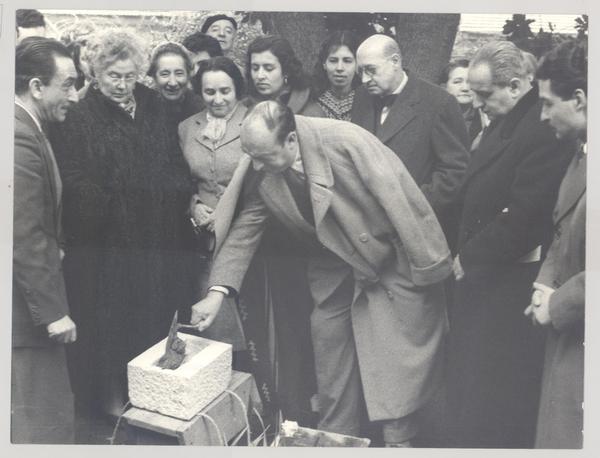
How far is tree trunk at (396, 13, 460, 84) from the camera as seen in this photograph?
25.0ft

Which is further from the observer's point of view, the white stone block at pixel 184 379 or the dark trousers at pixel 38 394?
the dark trousers at pixel 38 394

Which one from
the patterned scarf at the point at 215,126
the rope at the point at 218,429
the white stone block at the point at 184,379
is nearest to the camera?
the white stone block at the point at 184,379

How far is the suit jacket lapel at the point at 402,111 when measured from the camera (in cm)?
762

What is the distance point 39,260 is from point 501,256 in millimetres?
2935

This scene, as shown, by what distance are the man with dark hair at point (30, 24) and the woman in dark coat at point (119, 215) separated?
0.37 metres

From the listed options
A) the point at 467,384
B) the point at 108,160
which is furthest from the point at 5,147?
the point at 467,384

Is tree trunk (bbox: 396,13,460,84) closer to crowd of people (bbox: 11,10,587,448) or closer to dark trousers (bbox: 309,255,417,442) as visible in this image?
crowd of people (bbox: 11,10,587,448)

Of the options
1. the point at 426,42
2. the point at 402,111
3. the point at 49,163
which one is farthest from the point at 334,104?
the point at 49,163

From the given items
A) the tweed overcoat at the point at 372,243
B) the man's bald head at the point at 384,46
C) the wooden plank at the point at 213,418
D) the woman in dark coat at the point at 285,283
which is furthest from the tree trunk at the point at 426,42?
the wooden plank at the point at 213,418

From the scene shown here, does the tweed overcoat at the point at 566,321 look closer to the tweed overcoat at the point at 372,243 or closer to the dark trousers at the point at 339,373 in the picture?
the tweed overcoat at the point at 372,243

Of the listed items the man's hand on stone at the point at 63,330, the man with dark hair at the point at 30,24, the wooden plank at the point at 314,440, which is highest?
the man with dark hair at the point at 30,24

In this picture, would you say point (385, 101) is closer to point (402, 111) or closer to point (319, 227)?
point (402, 111)

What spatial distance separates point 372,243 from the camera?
25.0ft

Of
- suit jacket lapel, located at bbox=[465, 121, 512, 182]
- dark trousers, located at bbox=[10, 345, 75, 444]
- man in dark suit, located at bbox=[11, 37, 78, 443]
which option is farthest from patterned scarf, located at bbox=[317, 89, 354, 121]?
dark trousers, located at bbox=[10, 345, 75, 444]
